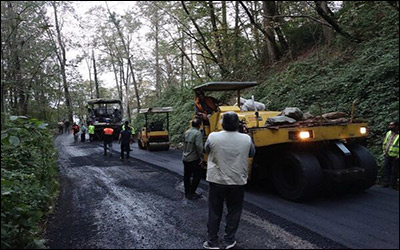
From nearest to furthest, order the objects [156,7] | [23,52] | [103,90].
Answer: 1. [23,52]
2. [156,7]
3. [103,90]

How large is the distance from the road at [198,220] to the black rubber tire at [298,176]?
185 millimetres

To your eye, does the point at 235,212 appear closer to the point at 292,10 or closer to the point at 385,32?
the point at 385,32

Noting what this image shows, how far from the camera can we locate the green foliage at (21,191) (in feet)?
12.1

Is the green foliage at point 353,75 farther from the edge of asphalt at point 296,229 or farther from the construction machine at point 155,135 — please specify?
the construction machine at point 155,135

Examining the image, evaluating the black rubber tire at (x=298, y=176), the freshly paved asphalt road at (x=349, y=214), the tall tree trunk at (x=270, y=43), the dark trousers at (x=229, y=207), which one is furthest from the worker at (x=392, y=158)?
the tall tree trunk at (x=270, y=43)

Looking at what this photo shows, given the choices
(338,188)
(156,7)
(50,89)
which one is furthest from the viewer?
(156,7)

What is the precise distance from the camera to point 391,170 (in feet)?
20.9

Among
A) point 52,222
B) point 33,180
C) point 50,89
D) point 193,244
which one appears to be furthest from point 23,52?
point 193,244

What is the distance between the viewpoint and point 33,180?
577cm

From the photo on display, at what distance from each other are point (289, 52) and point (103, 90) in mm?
47108

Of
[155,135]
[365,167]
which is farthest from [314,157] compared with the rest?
[155,135]

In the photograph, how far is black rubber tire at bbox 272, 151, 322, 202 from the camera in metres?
5.36

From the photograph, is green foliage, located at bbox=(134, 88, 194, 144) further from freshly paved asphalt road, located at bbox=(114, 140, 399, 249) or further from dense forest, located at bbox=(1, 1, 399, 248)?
freshly paved asphalt road, located at bbox=(114, 140, 399, 249)

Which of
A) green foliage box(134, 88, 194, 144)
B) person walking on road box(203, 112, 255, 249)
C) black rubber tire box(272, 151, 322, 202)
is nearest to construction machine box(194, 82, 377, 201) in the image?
black rubber tire box(272, 151, 322, 202)
